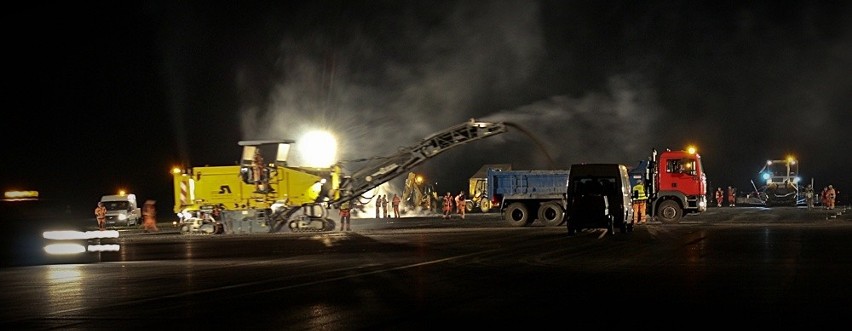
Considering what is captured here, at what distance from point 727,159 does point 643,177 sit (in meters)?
69.6

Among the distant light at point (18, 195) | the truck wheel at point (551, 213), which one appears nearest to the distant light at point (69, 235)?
the distant light at point (18, 195)

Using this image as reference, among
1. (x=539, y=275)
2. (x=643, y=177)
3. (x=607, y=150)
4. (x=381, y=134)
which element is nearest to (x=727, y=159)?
(x=607, y=150)

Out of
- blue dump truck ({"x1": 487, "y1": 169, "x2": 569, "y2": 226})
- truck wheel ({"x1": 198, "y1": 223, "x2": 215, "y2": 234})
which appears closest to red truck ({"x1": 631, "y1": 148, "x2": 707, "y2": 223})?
blue dump truck ({"x1": 487, "y1": 169, "x2": 569, "y2": 226})

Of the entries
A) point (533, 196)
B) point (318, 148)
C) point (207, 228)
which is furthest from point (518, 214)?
point (318, 148)

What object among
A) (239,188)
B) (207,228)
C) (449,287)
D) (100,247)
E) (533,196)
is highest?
(239,188)

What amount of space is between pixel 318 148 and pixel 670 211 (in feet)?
56.1

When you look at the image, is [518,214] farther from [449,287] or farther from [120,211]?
[449,287]

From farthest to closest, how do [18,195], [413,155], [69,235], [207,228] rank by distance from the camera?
[413,155] < [207,228] < [69,235] < [18,195]

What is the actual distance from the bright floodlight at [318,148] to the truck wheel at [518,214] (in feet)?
36.5

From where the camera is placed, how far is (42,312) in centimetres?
1366

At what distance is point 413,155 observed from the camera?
1718 inches

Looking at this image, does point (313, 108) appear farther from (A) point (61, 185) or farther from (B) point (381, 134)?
(A) point (61, 185)

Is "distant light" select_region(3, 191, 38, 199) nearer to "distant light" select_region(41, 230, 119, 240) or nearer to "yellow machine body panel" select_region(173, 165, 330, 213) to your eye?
"distant light" select_region(41, 230, 119, 240)

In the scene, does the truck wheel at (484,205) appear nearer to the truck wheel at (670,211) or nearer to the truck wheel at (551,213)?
the truck wheel at (670,211)
